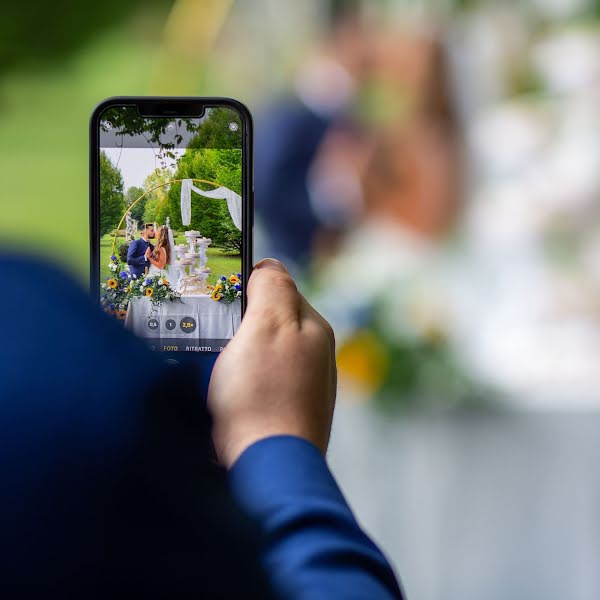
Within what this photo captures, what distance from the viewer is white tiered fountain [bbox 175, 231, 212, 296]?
410 mm

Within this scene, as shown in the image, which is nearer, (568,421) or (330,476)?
(330,476)

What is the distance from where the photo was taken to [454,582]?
3.43 feet

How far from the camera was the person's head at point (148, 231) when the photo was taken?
0.42 metres

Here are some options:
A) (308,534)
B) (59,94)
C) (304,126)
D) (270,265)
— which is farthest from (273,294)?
(59,94)

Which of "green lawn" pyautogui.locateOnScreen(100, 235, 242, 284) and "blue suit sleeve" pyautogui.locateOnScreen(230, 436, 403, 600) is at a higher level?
"green lawn" pyautogui.locateOnScreen(100, 235, 242, 284)

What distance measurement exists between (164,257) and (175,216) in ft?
0.07

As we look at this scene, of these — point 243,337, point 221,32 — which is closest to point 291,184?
point 221,32

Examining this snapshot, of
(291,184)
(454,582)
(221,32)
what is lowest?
(454,582)

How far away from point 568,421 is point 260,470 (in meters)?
0.91

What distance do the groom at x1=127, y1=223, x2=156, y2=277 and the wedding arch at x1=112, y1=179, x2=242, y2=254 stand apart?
1 centimetres

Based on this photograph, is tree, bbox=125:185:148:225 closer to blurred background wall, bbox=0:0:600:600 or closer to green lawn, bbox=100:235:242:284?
green lawn, bbox=100:235:242:284

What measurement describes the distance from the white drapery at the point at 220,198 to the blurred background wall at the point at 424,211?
518 millimetres

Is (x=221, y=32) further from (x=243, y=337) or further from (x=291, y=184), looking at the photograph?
(x=243, y=337)

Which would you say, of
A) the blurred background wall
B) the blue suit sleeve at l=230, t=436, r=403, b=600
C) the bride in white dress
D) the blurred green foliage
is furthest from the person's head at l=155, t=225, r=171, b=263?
the blurred green foliage
